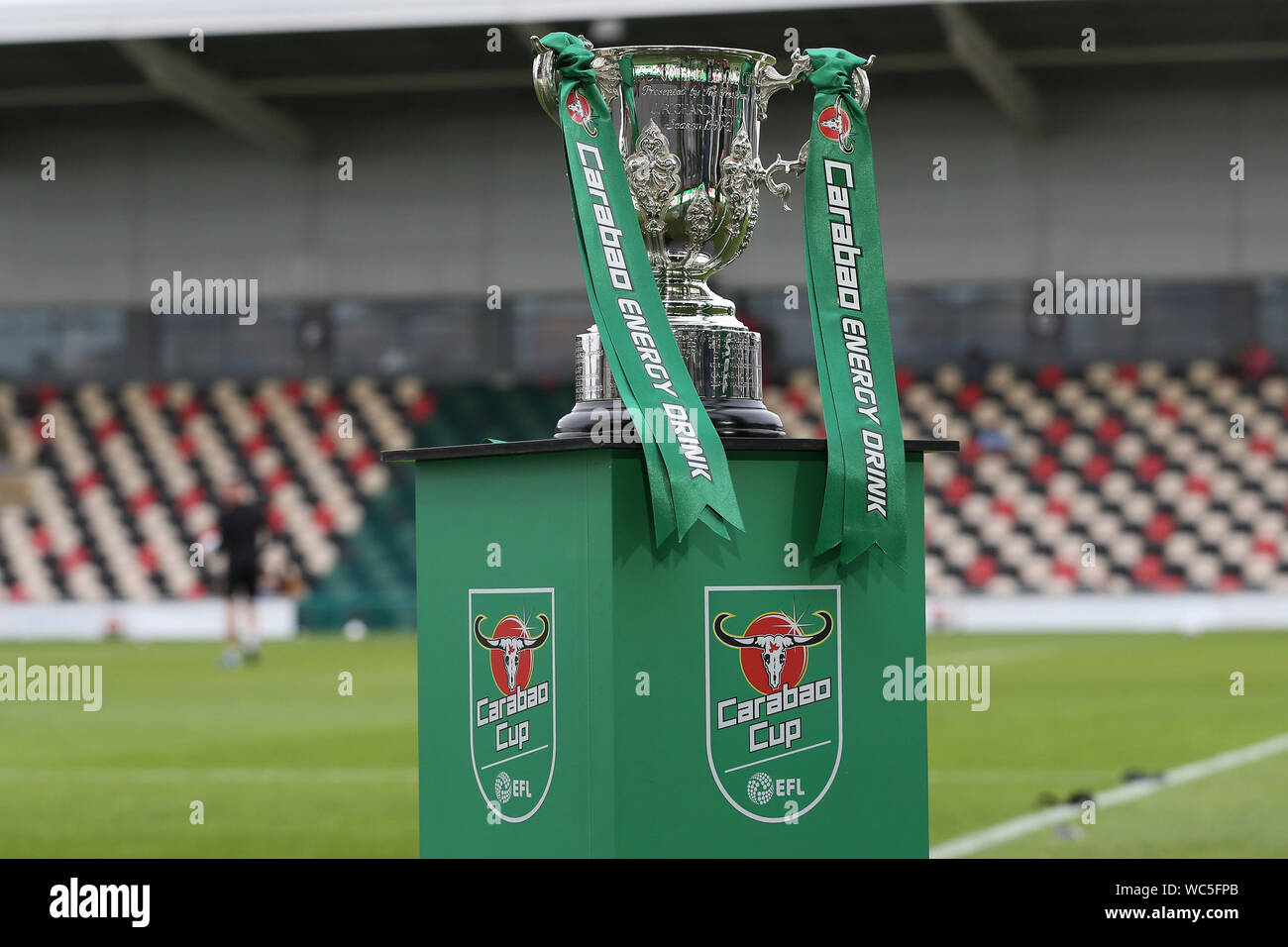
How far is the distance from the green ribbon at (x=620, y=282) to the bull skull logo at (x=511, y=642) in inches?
12.6

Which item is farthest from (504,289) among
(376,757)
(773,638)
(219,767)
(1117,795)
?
(773,638)

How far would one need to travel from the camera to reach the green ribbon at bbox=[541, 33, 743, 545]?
227 cm

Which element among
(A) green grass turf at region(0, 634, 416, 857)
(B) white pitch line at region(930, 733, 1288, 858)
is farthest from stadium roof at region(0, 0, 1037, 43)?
(B) white pitch line at region(930, 733, 1288, 858)

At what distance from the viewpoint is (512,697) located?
7.86 ft

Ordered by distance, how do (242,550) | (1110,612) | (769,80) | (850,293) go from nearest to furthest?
(850,293)
(769,80)
(242,550)
(1110,612)

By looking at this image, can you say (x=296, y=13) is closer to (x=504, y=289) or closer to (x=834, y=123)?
(x=504, y=289)

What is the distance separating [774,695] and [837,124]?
0.85m

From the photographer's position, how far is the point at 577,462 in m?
2.26

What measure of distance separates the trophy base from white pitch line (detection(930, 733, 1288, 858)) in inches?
119

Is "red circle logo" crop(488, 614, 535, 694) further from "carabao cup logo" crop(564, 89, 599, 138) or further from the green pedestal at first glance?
"carabao cup logo" crop(564, 89, 599, 138)

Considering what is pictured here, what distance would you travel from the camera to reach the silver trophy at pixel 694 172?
98.1 inches

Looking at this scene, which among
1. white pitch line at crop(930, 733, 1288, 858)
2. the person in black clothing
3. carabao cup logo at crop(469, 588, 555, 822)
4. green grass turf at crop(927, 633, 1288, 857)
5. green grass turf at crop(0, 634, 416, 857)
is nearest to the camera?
carabao cup logo at crop(469, 588, 555, 822)

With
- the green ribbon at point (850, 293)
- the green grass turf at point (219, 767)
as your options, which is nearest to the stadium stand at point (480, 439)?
the green grass turf at point (219, 767)

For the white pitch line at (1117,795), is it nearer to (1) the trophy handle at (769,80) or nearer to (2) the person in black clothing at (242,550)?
(1) the trophy handle at (769,80)
